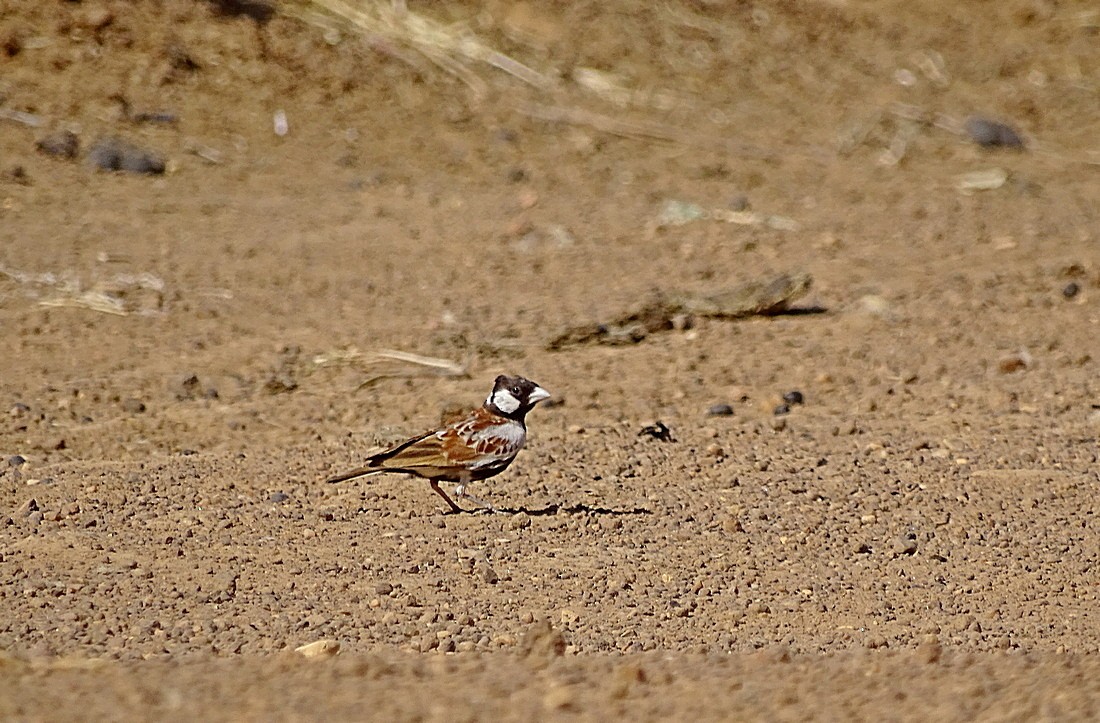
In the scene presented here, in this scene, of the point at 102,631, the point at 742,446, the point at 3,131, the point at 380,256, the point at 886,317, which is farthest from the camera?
the point at 3,131

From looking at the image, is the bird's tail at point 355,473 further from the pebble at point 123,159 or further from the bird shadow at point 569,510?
the pebble at point 123,159

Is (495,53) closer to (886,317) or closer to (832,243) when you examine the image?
(832,243)

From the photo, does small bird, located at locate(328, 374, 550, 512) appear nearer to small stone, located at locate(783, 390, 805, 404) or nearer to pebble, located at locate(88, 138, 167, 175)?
small stone, located at locate(783, 390, 805, 404)

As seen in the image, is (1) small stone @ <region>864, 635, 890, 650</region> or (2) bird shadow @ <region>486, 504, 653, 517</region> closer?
(1) small stone @ <region>864, 635, 890, 650</region>

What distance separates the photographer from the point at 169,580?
21.3 feet

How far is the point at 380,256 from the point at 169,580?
5562mm

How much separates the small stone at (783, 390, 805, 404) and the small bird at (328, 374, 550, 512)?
228 cm

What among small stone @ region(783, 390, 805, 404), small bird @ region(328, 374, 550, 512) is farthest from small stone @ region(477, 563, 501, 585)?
small stone @ region(783, 390, 805, 404)

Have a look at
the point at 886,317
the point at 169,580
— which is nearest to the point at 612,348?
the point at 886,317

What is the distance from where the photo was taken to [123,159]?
42.8 ft

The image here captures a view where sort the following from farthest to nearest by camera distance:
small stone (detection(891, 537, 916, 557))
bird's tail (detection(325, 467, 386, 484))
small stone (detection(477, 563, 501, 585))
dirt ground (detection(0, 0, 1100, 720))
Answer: bird's tail (detection(325, 467, 386, 484))
small stone (detection(891, 537, 916, 557))
small stone (detection(477, 563, 501, 585))
dirt ground (detection(0, 0, 1100, 720))

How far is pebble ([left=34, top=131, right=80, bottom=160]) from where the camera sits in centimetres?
1301

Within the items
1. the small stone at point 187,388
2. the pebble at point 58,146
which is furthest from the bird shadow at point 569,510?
the pebble at point 58,146

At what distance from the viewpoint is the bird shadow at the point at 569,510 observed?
7.43 m
